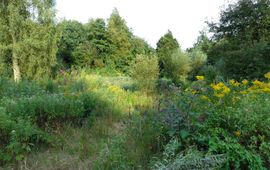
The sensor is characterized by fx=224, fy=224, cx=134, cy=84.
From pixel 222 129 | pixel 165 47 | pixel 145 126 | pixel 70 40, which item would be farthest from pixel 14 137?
pixel 70 40

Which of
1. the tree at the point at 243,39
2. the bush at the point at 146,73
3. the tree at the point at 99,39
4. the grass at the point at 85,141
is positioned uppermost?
the tree at the point at 99,39

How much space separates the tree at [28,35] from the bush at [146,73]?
5.69 meters

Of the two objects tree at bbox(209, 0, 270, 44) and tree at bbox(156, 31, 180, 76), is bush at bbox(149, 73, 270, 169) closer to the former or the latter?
tree at bbox(209, 0, 270, 44)

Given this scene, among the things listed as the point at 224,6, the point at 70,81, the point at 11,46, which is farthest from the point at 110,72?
the point at 70,81

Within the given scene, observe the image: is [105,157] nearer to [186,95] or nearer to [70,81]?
[186,95]

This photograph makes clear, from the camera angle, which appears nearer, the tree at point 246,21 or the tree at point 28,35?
→ the tree at point 246,21

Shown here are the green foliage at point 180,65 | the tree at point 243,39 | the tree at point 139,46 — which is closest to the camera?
the tree at point 243,39

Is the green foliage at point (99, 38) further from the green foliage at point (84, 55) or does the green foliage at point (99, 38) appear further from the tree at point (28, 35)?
the tree at point (28, 35)

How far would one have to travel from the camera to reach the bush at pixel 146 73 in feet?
23.6

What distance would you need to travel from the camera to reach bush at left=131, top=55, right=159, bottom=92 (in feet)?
23.6

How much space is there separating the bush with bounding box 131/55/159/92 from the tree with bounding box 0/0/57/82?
569 cm

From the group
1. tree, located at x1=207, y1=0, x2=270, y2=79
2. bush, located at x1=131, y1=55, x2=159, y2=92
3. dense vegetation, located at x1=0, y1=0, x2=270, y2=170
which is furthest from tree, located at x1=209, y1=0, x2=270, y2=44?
bush, located at x1=131, y1=55, x2=159, y2=92

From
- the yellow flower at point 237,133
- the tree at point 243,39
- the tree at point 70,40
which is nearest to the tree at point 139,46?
the tree at point 70,40

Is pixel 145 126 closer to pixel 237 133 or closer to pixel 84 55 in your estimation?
pixel 237 133
